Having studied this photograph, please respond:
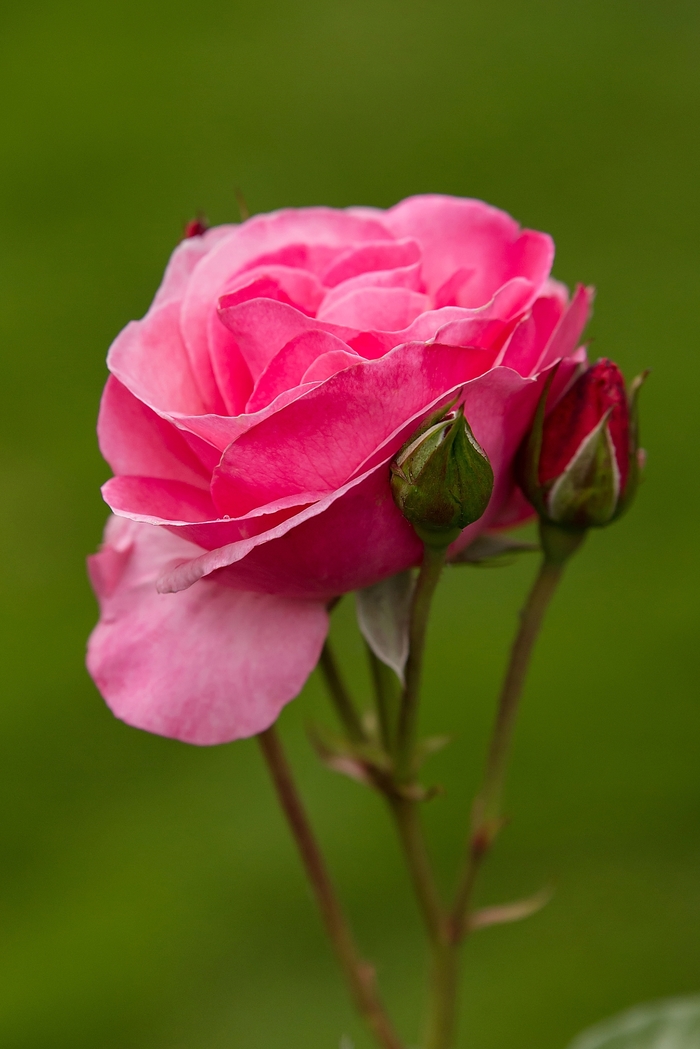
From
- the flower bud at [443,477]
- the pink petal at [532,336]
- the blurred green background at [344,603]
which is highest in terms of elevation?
the pink petal at [532,336]

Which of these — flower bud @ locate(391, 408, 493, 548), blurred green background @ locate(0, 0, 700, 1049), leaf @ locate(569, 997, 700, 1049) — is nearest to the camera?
flower bud @ locate(391, 408, 493, 548)

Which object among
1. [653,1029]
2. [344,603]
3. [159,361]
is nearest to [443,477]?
[159,361]

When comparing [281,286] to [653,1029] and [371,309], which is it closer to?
[371,309]

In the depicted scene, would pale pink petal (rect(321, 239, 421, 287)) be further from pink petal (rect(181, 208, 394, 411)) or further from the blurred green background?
the blurred green background

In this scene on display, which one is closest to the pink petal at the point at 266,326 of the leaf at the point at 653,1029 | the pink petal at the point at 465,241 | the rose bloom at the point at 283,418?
the rose bloom at the point at 283,418

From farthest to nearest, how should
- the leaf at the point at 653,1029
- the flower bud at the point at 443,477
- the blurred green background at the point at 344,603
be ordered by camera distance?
the blurred green background at the point at 344,603 < the leaf at the point at 653,1029 < the flower bud at the point at 443,477

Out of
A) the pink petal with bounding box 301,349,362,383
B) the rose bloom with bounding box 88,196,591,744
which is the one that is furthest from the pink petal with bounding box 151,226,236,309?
the pink petal with bounding box 301,349,362,383

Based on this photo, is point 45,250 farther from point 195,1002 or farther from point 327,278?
point 327,278

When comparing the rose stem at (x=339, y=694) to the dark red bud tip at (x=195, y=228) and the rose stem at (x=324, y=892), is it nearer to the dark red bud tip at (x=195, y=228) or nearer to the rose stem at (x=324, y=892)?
the rose stem at (x=324, y=892)
